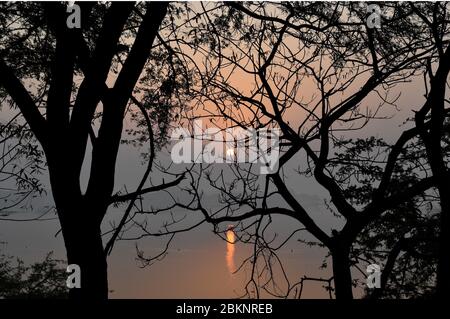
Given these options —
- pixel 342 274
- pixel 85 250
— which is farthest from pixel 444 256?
pixel 85 250

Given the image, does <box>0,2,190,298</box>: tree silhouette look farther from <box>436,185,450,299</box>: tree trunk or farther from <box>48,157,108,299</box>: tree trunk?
<box>436,185,450,299</box>: tree trunk

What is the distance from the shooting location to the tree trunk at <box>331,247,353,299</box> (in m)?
6.46

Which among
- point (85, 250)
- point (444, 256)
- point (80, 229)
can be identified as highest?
point (80, 229)

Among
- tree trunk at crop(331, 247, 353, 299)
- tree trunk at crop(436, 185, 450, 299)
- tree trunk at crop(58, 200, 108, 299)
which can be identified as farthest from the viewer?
tree trunk at crop(331, 247, 353, 299)

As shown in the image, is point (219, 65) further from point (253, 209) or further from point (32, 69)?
point (32, 69)

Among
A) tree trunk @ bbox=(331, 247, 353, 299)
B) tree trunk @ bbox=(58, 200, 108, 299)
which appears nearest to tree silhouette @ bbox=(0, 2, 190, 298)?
tree trunk @ bbox=(58, 200, 108, 299)

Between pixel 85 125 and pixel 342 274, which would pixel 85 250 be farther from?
pixel 342 274

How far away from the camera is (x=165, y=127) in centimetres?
834

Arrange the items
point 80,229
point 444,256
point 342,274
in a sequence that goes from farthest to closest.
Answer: point 342,274, point 444,256, point 80,229

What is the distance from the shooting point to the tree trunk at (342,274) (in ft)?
21.2

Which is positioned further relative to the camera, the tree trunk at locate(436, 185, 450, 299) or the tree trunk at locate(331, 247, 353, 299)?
the tree trunk at locate(331, 247, 353, 299)

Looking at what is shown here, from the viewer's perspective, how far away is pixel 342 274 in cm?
660
